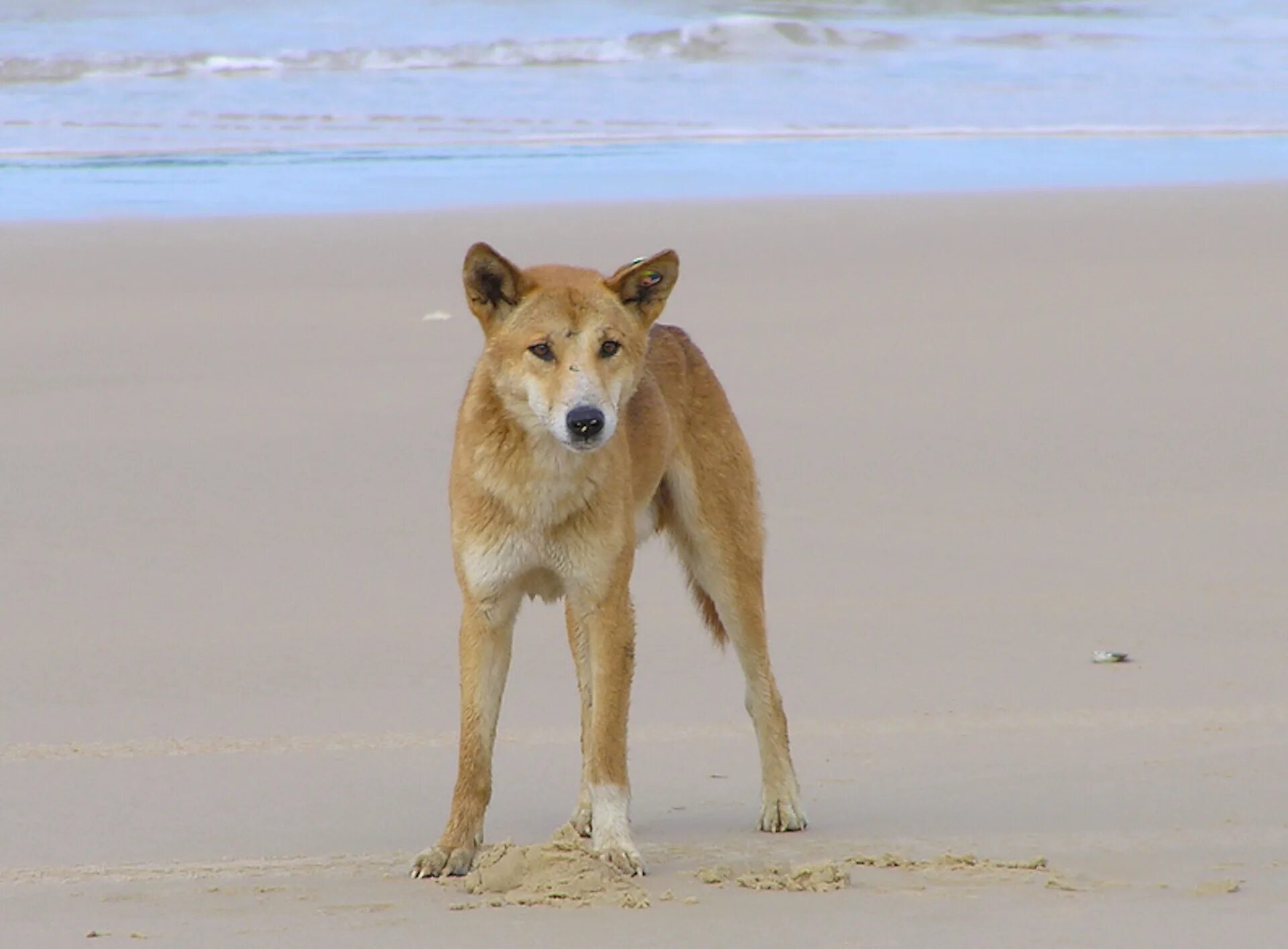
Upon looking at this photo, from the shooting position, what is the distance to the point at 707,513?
566 centimetres

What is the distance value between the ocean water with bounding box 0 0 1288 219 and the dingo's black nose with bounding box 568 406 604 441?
1080 centimetres

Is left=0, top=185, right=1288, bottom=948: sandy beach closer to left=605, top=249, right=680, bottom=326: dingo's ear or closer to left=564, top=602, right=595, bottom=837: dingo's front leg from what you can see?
left=564, top=602, right=595, bottom=837: dingo's front leg

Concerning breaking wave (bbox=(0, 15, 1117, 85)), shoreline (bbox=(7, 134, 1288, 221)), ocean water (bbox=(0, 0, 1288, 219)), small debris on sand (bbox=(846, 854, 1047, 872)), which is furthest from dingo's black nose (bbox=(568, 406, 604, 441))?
breaking wave (bbox=(0, 15, 1117, 85))

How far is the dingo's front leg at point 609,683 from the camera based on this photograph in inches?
190

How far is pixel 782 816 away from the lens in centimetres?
521

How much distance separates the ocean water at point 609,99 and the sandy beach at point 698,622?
3.73m

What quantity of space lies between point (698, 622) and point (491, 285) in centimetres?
227

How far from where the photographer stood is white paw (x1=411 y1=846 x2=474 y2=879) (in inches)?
181

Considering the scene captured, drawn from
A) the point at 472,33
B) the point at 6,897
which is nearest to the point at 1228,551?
the point at 6,897

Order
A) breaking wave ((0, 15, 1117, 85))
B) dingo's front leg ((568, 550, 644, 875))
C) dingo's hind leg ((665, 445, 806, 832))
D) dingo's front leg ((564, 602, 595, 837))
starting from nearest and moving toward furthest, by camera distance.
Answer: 1. dingo's front leg ((568, 550, 644, 875))
2. dingo's front leg ((564, 602, 595, 837))
3. dingo's hind leg ((665, 445, 806, 832))
4. breaking wave ((0, 15, 1117, 85))

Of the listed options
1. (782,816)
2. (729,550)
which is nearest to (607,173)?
(729,550)

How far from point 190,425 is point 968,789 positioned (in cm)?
497

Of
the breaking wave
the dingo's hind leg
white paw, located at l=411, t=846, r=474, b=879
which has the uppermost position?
the breaking wave

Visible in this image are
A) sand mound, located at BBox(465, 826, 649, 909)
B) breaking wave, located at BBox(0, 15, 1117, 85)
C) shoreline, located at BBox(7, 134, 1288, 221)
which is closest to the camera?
sand mound, located at BBox(465, 826, 649, 909)
